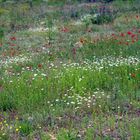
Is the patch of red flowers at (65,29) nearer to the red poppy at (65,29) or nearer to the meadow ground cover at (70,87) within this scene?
the red poppy at (65,29)

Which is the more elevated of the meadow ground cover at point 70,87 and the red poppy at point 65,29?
the meadow ground cover at point 70,87

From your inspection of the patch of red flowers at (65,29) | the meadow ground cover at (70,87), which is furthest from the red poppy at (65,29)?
the meadow ground cover at (70,87)

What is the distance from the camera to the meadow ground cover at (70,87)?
791 cm

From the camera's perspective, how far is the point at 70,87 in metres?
10.1

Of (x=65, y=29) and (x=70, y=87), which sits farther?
(x=65, y=29)

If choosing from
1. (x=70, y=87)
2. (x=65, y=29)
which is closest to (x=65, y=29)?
(x=65, y=29)

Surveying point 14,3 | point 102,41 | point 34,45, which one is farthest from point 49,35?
point 14,3

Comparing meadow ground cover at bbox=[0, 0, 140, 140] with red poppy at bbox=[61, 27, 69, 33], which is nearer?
meadow ground cover at bbox=[0, 0, 140, 140]

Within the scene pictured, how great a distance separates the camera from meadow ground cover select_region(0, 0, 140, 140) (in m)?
7.91

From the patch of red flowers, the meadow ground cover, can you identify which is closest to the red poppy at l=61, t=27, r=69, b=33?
the patch of red flowers

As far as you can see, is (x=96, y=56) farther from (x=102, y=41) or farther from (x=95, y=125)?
(x=95, y=125)

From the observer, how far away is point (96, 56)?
13.2 meters

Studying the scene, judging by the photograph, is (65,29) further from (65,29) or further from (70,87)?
(70,87)

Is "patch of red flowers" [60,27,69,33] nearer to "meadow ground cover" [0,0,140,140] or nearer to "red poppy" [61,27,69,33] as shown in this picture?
"red poppy" [61,27,69,33]
